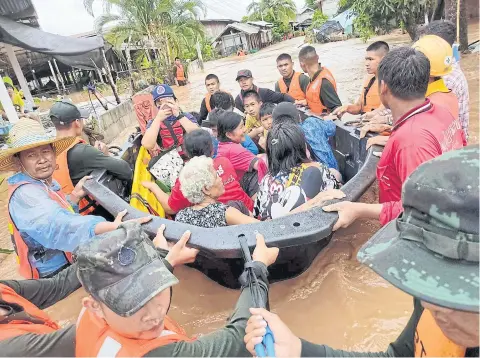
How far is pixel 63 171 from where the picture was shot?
2.69 m

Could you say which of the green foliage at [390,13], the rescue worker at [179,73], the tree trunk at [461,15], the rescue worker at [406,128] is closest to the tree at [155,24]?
the rescue worker at [179,73]

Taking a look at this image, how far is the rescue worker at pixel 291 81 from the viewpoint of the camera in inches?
190

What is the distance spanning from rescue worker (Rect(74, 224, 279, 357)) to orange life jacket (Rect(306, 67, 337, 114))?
3.49 m

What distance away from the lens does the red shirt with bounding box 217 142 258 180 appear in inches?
117

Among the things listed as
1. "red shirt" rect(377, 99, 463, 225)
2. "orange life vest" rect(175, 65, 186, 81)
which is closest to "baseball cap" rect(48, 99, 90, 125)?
"red shirt" rect(377, 99, 463, 225)

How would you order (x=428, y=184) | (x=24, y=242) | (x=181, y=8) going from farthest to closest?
1. (x=181, y=8)
2. (x=24, y=242)
3. (x=428, y=184)

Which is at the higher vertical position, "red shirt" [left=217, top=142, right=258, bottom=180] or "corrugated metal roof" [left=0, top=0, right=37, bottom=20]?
"corrugated metal roof" [left=0, top=0, right=37, bottom=20]

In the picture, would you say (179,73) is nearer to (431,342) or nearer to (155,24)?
(155,24)

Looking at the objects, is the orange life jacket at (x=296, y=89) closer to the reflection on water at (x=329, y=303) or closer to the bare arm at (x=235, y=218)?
the reflection on water at (x=329, y=303)

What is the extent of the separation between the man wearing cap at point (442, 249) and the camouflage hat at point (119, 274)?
2.05 ft

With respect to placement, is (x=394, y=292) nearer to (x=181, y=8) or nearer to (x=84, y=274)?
(x=84, y=274)

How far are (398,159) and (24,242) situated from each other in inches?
83.0

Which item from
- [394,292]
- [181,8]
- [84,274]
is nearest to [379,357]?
[84,274]

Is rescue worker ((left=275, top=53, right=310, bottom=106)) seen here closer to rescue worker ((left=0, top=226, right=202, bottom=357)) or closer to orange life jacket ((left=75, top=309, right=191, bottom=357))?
rescue worker ((left=0, top=226, right=202, bottom=357))
